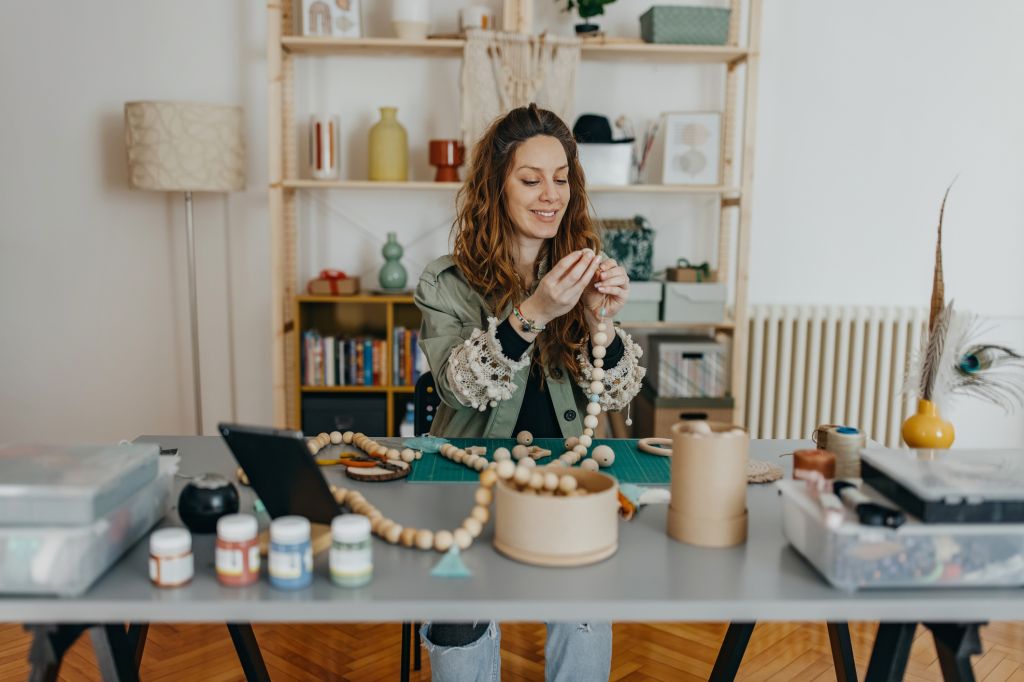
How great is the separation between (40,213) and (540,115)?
244 cm

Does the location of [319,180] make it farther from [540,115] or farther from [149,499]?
[149,499]

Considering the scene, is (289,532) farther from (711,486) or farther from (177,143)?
(177,143)

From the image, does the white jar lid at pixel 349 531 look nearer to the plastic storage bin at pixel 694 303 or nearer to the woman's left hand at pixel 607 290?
the woman's left hand at pixel 607 290

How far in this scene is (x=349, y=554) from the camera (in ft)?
3.44

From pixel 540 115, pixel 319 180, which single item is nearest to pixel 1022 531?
pixel 540 115

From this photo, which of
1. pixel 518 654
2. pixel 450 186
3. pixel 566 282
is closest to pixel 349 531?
pixel 566 282

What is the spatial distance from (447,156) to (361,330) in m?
0.79

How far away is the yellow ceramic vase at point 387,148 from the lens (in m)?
3.24

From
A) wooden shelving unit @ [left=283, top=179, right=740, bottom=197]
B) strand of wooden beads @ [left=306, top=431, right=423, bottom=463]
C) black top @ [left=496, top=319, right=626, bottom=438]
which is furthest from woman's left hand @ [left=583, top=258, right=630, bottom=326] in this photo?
wooden shelving unit @ [left=283, top=179, right=740, bottom=197]

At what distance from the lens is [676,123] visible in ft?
10.8

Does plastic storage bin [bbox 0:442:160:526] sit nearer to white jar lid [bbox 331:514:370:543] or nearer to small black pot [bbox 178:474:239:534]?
small black pot [bbox 178:474:239:534]

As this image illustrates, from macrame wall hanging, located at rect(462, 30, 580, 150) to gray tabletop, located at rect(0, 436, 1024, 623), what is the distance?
7.44 ft

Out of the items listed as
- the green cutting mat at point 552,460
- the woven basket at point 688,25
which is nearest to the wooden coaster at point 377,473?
the green cutting mat at point 552,460

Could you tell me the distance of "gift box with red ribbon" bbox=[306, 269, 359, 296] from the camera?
10.9 ft
